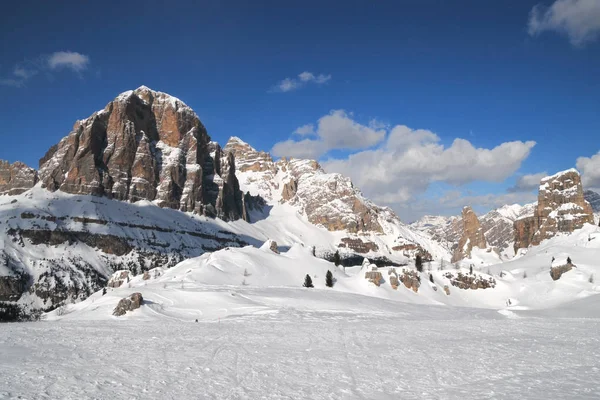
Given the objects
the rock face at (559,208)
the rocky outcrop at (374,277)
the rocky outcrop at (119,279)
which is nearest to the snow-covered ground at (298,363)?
the rocky outcrop at (374,277)

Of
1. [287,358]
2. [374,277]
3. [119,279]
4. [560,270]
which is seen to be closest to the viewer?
[287,358]

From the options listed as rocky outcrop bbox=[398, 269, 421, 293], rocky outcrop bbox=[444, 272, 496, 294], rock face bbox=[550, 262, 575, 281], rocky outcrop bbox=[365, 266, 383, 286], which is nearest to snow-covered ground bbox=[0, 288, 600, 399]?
rocky outcrop bbox=[365, 266, 383, 286]

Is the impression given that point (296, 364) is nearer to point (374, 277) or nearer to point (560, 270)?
point (374, 277)

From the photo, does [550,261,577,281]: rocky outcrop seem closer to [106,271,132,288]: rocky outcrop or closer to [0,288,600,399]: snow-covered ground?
[0,288,600,399]: snow-covered ground

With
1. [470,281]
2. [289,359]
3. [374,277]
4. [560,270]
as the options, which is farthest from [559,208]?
[289,359]

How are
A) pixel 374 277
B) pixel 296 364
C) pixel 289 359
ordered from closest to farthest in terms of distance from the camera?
1. pixel 296 364
2. pixel 289 359
3. pixel 374 277

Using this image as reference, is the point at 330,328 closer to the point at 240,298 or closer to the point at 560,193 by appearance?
the point at 240,298

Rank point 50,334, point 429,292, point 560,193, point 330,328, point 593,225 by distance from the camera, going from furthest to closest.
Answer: point 560,193
point 593,225
point 429,292
point 330,328
point 50,334

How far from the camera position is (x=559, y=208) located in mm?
174500

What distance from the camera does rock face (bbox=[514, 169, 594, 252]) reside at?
169 m

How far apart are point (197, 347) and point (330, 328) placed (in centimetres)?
1418

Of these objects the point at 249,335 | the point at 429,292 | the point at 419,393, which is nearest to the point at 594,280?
the point at 429,292

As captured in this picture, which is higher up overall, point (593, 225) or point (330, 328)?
point (593, 225)

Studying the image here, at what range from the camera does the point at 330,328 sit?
37.5 metres
